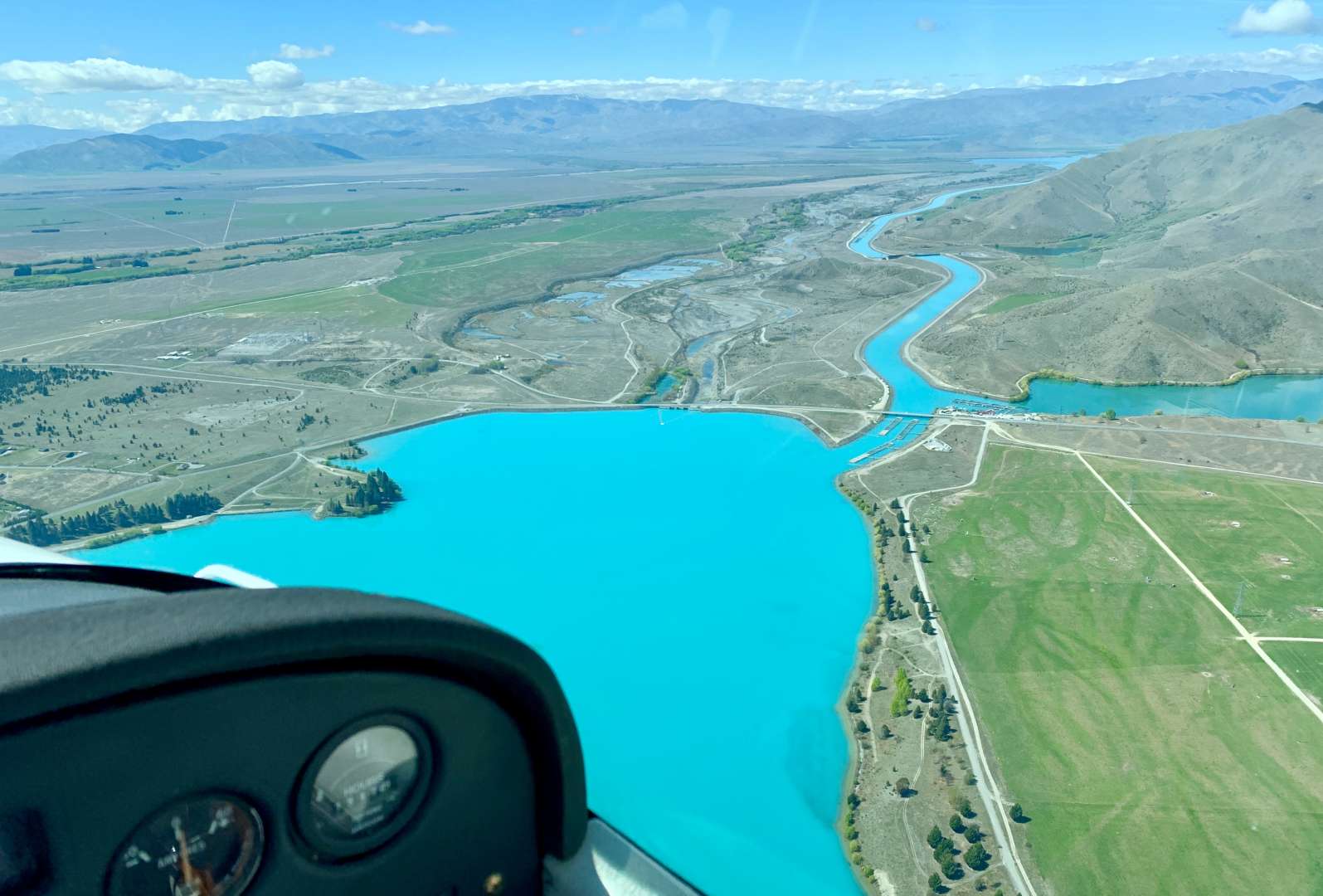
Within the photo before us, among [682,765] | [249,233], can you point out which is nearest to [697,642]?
[682,765]

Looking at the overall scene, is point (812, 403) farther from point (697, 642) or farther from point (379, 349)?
point (379, 349)

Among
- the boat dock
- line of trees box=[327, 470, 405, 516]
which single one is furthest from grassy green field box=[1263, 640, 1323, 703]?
line of trees box=[327, 470, 405, 516]

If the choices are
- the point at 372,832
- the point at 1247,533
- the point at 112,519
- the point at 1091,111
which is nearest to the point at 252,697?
the point at 372,832

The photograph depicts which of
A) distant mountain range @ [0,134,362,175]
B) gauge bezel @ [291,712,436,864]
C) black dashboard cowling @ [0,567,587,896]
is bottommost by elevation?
distant mountain range @ [0,134,362,175]

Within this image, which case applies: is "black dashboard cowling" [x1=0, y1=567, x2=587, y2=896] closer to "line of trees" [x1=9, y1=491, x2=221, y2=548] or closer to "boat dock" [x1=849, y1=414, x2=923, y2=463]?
"line of trees" [x1=9, y1=491, x2=221, y2=548]

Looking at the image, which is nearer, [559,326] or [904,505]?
[904,505]

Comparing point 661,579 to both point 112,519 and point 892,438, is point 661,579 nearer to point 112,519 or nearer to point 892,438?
point 892,438
